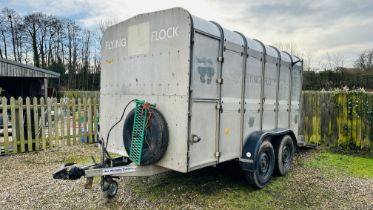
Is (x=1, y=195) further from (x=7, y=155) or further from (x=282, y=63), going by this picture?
(x=282, y=63)

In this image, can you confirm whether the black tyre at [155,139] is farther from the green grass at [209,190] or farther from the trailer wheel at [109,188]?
the green grass at [209,190]

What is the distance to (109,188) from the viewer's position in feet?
12.8

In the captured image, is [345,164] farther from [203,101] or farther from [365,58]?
[365,58]

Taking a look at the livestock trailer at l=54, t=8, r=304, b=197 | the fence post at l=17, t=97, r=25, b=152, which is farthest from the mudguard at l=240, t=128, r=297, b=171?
the fence post at l=17, t=97, r=25, b=152

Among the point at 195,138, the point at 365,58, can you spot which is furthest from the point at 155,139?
the point at 365,58

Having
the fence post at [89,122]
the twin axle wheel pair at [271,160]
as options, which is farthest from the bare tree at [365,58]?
the fence post at [89,122]

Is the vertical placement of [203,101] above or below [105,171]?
above

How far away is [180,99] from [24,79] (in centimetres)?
1588

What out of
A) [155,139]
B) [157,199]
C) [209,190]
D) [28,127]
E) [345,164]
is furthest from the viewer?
[28,127]

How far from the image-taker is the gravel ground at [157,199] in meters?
3.93

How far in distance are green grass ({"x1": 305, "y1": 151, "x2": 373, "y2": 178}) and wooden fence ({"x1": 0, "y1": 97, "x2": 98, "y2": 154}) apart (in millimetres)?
6277

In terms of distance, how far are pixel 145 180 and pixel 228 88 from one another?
7.70ft

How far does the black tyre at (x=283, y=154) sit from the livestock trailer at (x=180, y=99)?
32 centimetres

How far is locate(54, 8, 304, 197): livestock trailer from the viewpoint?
337 cm
